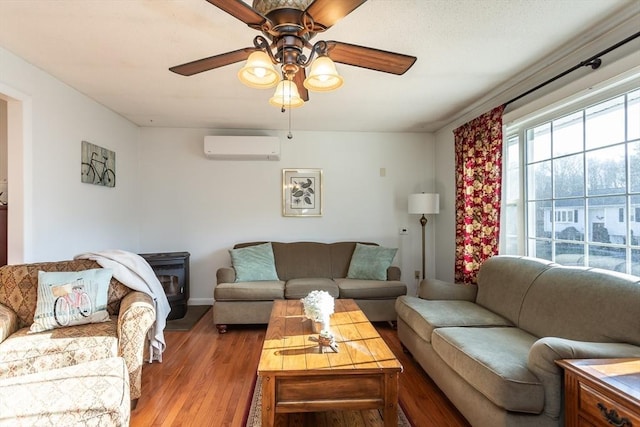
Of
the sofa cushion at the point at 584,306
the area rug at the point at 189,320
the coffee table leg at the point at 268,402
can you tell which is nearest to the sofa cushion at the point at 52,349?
the coffee table leg at the point at 268,402

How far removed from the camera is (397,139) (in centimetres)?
454

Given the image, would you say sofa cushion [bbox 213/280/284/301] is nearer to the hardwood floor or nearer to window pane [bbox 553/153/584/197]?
the hardwood floor

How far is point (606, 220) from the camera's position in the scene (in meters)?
2.18

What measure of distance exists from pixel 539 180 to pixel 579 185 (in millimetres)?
422

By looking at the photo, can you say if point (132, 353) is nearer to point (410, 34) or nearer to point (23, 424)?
point (23, 424)

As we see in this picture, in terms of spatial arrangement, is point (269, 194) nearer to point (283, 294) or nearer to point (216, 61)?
point (283, 294)

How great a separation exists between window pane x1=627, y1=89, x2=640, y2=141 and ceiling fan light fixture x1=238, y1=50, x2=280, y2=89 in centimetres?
214

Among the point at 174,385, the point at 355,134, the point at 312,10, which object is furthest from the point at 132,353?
the point at 355,134

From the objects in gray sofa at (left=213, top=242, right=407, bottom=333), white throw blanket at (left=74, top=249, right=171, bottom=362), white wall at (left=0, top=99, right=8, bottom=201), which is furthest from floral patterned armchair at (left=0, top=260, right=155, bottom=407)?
white wall at (left=0, top=99, right=8, bottom=201)

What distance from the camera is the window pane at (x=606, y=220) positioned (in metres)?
2.08

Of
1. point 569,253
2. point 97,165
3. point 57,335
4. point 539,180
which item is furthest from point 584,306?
point 97,165

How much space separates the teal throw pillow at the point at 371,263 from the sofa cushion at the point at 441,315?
0.91 meters

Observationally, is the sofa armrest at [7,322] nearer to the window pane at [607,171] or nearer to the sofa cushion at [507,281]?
the sofa cushion at [507,281]

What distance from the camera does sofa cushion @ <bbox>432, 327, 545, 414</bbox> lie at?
149 centimetres
